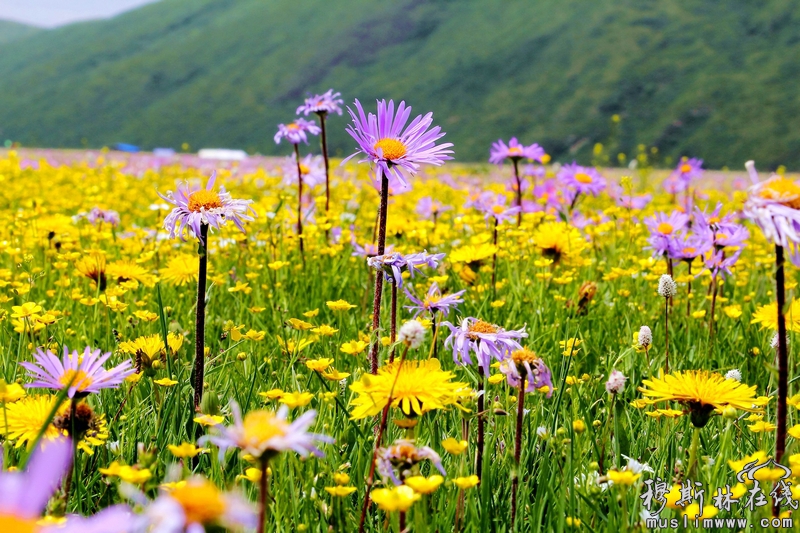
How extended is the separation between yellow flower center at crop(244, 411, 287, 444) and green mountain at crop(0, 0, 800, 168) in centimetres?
3083

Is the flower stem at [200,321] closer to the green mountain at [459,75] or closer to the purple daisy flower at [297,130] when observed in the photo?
the purple daisy flower at [297,130]

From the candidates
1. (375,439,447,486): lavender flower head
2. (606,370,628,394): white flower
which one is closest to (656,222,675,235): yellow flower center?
(606,370,628,394): white flower

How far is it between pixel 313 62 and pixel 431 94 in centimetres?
1197

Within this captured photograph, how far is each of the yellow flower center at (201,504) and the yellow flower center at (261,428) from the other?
0.12 meters

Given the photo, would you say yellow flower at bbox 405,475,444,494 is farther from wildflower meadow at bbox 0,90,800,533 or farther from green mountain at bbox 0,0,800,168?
green mountain at bbox 0,0,800,168

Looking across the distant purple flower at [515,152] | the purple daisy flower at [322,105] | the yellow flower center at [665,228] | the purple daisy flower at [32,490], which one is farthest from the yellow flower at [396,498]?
the distant purple flower at [515,152]

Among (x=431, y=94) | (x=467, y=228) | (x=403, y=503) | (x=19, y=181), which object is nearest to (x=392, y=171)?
(x=403, y=503)

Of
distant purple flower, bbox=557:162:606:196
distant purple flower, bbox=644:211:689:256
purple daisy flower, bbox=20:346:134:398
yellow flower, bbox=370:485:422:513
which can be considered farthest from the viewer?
distant purple flower, bbox=557:162:606:196

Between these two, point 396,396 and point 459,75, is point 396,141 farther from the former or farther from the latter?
point 459,75

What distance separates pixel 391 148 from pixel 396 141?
36mm

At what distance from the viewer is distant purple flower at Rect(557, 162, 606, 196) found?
12.6ft

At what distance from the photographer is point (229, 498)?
26.1 inches

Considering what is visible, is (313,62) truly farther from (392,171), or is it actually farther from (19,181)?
(392,171)

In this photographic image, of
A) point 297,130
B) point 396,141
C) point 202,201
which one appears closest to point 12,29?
point 297,130
